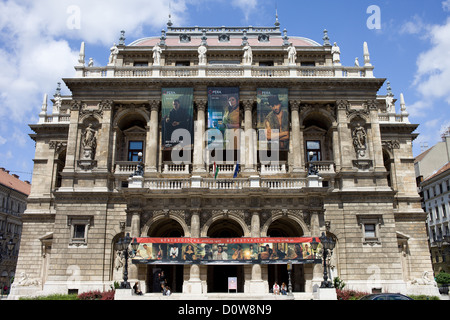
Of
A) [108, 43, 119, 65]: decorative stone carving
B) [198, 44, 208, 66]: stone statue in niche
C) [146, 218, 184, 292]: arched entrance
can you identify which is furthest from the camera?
[108, 43, 119, 65]: decorative stone carving

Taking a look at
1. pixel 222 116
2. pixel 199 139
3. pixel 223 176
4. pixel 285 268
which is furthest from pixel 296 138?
pixel 285 268

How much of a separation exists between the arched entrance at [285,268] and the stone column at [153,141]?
1131 cm

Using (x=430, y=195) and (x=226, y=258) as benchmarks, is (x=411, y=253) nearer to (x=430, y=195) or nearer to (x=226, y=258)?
(x=226, y=258)

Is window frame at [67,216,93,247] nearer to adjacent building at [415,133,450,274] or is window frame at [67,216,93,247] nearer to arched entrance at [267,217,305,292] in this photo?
arched entrance at [267,217,305,292]

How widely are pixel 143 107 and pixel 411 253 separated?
2868 centimetres

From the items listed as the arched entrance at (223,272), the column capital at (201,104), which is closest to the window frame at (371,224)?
the arched entrance at (223,272)

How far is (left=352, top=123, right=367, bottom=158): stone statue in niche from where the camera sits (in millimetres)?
35319

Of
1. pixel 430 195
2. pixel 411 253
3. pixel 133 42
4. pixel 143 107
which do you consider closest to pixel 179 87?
pixel 143 107

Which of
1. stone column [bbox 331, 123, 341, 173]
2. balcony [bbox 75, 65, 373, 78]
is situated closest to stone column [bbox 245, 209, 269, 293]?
stone column [bbox 331, 123, 341, 173]

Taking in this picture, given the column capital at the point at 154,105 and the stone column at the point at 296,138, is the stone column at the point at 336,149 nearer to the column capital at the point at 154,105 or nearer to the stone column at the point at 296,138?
the stone column at the point at 296,138

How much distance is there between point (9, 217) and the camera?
2499 inches

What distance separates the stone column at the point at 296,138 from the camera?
3459 cm

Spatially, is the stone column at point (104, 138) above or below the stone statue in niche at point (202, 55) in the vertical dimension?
below

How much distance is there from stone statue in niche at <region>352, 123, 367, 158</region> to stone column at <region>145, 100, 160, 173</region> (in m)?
17.5
